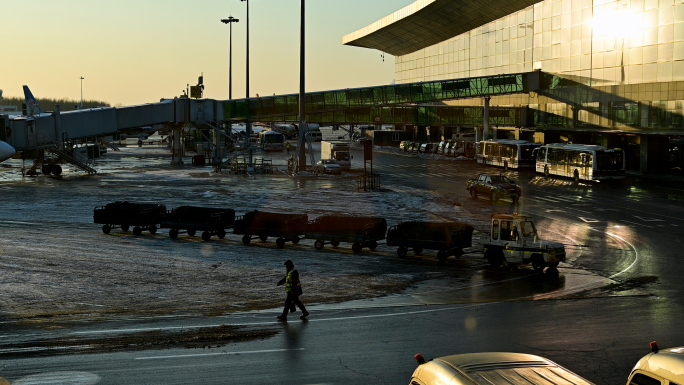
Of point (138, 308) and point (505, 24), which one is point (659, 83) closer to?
point (505, 24)

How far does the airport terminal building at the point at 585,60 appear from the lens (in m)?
75.9

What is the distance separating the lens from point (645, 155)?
7994cm

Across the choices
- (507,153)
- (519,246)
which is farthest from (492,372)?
(507,153)

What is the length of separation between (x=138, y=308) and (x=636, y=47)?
68.5 metres

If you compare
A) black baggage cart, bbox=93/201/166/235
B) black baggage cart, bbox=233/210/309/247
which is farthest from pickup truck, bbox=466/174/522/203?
black baggage cart, bbox=93/201/166/235

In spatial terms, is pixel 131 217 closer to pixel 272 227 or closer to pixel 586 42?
pixel 272 227

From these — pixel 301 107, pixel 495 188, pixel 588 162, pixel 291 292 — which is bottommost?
pixel 291 292

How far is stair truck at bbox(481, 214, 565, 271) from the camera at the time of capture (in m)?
30.5

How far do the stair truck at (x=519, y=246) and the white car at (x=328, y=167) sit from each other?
50215 mm

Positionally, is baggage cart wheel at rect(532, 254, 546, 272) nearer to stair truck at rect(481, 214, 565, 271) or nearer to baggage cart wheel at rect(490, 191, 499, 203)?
stair truck at rect(481, 214, 565, 271)

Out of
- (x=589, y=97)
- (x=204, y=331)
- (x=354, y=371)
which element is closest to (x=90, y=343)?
(x=204, y=331)

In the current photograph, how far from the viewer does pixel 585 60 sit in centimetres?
8950

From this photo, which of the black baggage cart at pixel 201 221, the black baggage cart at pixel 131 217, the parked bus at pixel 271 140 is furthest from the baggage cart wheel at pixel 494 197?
the parked bus at pixel 271 140

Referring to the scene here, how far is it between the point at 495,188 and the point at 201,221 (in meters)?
25.1
